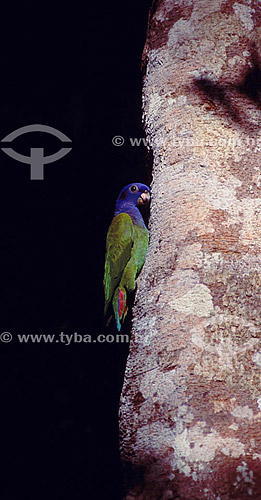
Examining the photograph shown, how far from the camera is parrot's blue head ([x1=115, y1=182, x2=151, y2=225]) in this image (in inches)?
115

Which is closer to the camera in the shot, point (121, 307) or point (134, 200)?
point (121, 307)

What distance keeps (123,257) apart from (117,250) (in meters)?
0.07

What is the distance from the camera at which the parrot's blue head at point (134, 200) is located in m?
2.92

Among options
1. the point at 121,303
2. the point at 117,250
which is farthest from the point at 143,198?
the point at 121,303

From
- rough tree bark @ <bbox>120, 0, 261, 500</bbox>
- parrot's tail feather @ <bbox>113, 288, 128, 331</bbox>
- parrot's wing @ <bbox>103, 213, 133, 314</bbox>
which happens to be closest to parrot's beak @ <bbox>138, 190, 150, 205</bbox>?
parrot's wing @ <bbox>103, 213, 133, 314</bbox>

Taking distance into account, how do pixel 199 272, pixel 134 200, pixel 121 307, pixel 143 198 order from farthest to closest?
pixel 134 200
pixel 143 198
pixel 121 307
pixel 199 272

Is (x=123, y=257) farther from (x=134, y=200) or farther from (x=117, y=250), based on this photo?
(x=134, y=200)

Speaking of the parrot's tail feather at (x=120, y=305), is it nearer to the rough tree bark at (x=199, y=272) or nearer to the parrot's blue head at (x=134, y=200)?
the parrot's blue head at (x=134, y=200)

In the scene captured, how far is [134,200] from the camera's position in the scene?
119 inches

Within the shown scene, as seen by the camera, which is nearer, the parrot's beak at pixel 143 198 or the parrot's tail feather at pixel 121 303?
the parrot's tail feather at pixel 121 303

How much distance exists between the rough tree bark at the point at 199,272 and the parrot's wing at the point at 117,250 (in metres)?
0.77

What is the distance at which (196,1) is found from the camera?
2.05m

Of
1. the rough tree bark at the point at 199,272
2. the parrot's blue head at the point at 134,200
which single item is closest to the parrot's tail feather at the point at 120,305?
the parrot's blue head at the point at 134,200

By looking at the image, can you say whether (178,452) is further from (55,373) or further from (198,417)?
(55,373)
